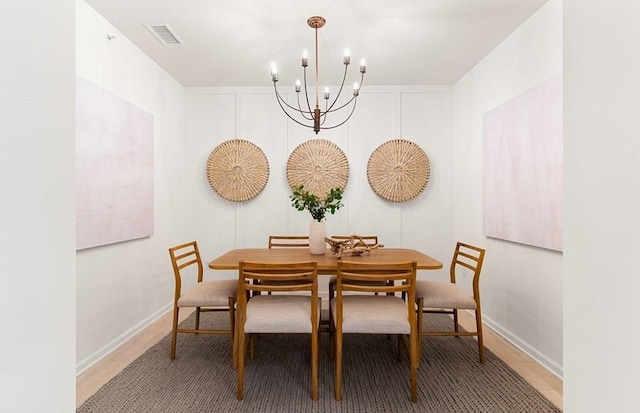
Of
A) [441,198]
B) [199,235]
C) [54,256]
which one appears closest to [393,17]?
[441,198]

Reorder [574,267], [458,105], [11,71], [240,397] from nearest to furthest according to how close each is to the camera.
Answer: [11,71], [574,267], [240,397], [458,105]

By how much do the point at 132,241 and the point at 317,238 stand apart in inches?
67.4

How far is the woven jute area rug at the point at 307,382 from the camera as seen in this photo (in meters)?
1.96

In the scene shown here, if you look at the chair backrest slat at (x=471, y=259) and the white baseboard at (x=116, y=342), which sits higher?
the chair backrest slat at (x=471, y=259)

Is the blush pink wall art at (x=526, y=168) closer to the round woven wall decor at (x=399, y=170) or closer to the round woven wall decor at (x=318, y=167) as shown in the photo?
the round woven wall decor at (x=399, y=170)

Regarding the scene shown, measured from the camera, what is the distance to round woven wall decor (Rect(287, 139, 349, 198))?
13.1 feet

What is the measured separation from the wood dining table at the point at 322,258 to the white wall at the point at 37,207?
1.65 m

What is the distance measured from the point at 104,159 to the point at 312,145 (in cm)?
216

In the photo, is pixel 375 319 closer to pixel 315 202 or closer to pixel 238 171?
pixel 315 202

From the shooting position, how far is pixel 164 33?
2779 millimetres

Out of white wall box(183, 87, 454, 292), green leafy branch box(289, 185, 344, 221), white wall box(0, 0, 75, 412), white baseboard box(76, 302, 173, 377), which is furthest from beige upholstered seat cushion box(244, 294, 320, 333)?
white wall box(183, 87, 454, 292)

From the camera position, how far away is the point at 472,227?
3.57 m

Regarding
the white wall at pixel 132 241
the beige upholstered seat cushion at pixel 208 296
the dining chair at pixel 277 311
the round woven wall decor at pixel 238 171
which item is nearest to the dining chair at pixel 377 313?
the dining chair at pixel 277 311

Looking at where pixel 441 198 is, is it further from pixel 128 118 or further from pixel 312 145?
pixel 128 118
